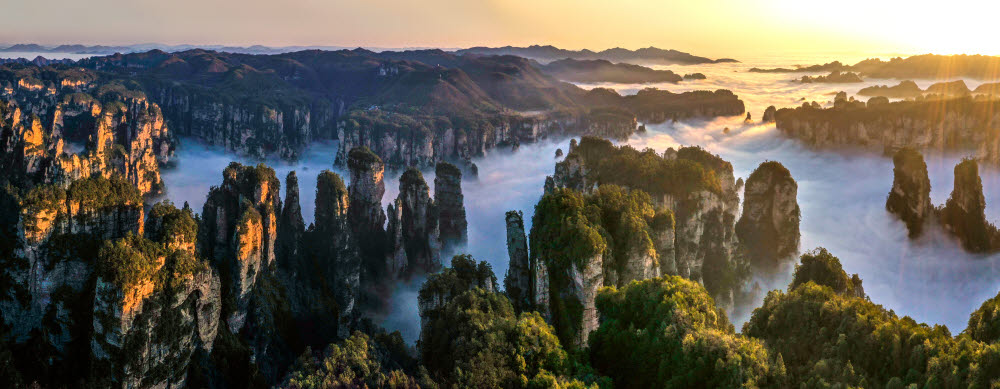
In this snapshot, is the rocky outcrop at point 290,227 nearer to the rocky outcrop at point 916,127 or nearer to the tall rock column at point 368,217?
the tall rock column at point 368,217

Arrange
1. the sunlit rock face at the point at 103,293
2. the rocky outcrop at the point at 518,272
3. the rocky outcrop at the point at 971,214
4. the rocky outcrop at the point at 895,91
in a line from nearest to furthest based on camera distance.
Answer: the sunlit rock face at the point at 103,293, the rocky outcrop at the point at 518,272, the rocky outcrop at the point at 971,214, the rocky outcrop at the point at 895,91

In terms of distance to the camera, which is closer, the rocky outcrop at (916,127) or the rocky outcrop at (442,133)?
the rocky outcrop at (916,127)

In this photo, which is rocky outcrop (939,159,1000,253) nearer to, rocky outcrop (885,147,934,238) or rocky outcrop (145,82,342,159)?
rocky outcrop (885,147,934,238)

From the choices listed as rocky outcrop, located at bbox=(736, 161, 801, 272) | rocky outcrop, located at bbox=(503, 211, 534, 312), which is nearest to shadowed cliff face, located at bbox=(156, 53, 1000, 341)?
A: rocky outcrop, located at bbox=(736, 161, 801, 272)

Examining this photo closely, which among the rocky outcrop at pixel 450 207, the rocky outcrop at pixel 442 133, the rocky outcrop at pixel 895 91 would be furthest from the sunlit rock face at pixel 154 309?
the rocky outcrop at pixel 895 91

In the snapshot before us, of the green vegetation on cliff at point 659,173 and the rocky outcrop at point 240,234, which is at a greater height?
the green vegetation on cliff at point 659,173

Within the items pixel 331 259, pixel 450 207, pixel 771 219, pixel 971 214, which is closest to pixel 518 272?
pixel 331 259
